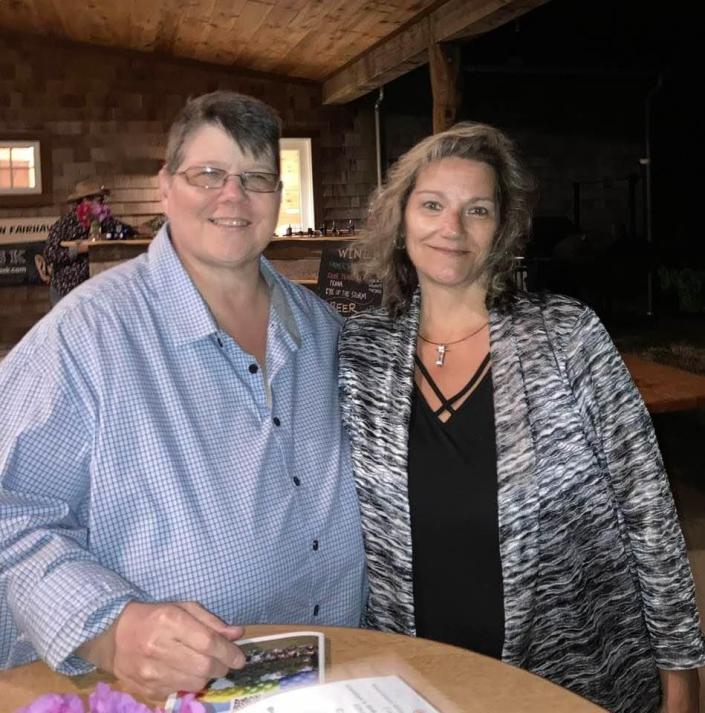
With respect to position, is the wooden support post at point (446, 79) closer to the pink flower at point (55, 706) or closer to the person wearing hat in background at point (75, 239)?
the person wearing hat in background at point (75, 239)

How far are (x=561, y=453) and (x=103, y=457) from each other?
955 millimetres

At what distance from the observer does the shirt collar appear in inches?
63.6

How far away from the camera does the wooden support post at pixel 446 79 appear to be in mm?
6129

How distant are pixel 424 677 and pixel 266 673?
0.78ft

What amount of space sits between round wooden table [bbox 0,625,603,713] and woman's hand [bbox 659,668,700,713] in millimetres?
757

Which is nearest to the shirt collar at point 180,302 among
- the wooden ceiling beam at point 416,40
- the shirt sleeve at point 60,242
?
the wooden ceiling beam at point 416,40

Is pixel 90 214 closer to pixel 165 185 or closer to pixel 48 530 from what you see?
pixel 165 185

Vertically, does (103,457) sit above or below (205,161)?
below

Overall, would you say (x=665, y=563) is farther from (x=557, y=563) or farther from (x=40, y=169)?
(x=40, y=169)

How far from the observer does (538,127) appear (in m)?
11.3

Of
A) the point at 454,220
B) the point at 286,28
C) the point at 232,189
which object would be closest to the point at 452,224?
the point at 454,220

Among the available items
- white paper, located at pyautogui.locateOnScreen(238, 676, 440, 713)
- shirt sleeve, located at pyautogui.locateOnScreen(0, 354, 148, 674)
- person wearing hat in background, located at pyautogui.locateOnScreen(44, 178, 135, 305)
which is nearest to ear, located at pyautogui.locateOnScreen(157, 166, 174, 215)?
shirt sleeve, located at pyautogui.locateOnScreen(0, 354, 148, 674)

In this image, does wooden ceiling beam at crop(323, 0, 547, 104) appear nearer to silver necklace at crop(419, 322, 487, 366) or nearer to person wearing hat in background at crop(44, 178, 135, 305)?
person wearing hat in background at crop(44, 178, 135, 305)

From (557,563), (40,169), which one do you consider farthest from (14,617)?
(40,169)
